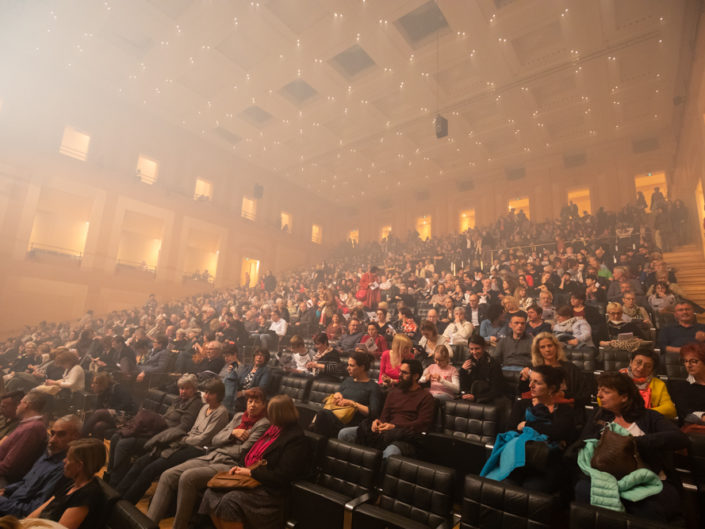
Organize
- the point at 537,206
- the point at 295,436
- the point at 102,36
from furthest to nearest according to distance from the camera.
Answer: the point at 537,206 → the point at 102,36 → the point at 295,436

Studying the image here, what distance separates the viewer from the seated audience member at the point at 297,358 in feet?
16.5

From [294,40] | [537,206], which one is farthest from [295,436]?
[537,206]

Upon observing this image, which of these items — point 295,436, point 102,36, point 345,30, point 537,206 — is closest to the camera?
point 295,436

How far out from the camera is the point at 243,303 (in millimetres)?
11938

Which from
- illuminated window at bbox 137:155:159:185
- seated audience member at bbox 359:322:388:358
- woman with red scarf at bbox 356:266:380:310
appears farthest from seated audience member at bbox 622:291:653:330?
illuminated window at bbox 137:155:159:185

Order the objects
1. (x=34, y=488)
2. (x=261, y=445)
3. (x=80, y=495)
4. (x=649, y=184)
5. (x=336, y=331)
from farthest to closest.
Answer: (x=649, y=184) < (x=336, y=331) < (x=261, y=445) < (x=34, y=488) < (x=80, y=495)

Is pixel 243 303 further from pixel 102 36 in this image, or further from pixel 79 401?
pixel 102 36

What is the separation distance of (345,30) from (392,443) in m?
10.6

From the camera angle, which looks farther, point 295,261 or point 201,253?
point 295,261

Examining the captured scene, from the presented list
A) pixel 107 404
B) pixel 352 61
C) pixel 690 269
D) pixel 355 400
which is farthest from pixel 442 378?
pixel 352 61

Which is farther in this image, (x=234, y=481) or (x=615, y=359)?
(x=615, y=359)

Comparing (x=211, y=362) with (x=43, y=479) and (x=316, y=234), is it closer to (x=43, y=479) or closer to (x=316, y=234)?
(x=43, y=479)

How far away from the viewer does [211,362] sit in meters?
4.92

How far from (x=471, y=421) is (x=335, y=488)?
120cm
